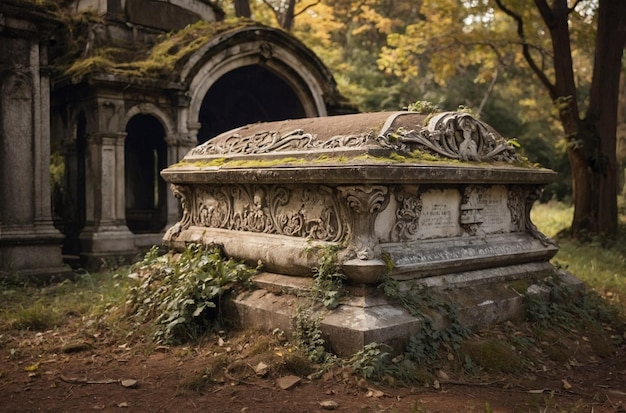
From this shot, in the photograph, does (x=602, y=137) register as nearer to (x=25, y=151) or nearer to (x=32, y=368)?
(x=25, y=151)

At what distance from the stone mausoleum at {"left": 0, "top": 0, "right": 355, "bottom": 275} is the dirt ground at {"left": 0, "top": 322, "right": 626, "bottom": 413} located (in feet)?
14.1

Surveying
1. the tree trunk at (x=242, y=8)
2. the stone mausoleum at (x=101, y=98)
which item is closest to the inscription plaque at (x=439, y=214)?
the stone mausoleum at (x=101, y=98)

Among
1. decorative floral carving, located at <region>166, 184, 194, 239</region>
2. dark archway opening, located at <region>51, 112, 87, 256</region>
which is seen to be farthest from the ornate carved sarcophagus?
dark archway opening, located at <region>51, 112, 87, 256</region>

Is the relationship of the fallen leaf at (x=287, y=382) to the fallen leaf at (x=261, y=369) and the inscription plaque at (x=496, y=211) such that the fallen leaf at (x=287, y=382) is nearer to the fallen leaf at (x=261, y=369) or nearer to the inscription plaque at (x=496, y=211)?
the fallen leaf at (x=261, y=369)

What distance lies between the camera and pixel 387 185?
5047mm

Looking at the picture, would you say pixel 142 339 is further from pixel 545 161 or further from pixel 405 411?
pixel 545 161

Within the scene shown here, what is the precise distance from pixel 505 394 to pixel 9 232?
715 cm

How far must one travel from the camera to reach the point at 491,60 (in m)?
15.7

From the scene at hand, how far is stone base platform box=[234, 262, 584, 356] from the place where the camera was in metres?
4.61

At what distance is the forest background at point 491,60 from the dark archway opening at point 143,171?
14.6 ft

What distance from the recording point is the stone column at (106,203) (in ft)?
34.8

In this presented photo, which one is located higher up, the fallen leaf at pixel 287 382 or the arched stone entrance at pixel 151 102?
the arched stone entrance at pixel 151 102

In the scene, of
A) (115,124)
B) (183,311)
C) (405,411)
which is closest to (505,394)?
(405,411)

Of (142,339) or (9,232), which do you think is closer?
(142,339)
